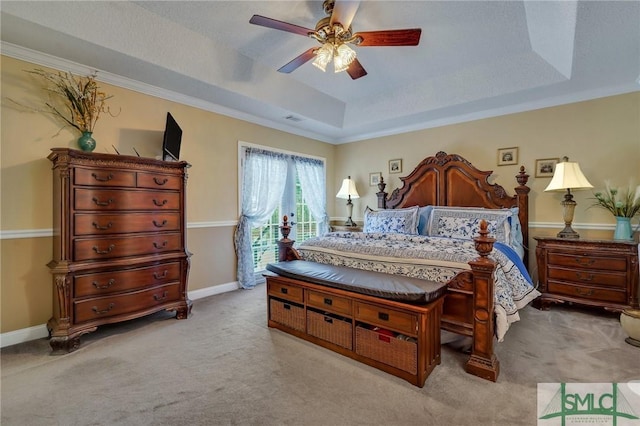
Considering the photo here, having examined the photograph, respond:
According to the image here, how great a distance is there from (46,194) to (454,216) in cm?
449

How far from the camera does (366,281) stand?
7.62 ft

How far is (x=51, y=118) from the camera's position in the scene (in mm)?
2771

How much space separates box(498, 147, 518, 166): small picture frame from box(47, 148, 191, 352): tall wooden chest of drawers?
4.14 meters

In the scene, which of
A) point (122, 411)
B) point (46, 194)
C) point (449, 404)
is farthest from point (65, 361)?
point (449, 404)

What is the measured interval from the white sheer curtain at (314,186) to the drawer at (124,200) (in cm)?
249

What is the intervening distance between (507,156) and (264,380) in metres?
4.14

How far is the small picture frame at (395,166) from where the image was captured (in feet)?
16.7

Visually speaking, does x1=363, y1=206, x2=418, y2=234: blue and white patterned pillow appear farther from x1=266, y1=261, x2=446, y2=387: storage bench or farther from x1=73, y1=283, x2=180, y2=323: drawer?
x1=73, y1=283, x2=180, y2=323: drawer

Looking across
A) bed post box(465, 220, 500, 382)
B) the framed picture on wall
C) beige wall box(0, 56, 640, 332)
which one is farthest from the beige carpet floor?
the framed picture on wall

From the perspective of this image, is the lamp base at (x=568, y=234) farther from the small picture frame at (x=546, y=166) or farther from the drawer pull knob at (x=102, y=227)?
the drawer pull knob at (x=102, y=227)

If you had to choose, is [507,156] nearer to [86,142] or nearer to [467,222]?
[467,222]

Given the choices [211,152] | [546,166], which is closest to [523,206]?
[546,166]

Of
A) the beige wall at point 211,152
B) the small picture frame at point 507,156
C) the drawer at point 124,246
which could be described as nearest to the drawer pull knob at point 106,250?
the drawer at point 124,246

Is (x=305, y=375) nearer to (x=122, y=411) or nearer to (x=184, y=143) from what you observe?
(x=122, y=411)
